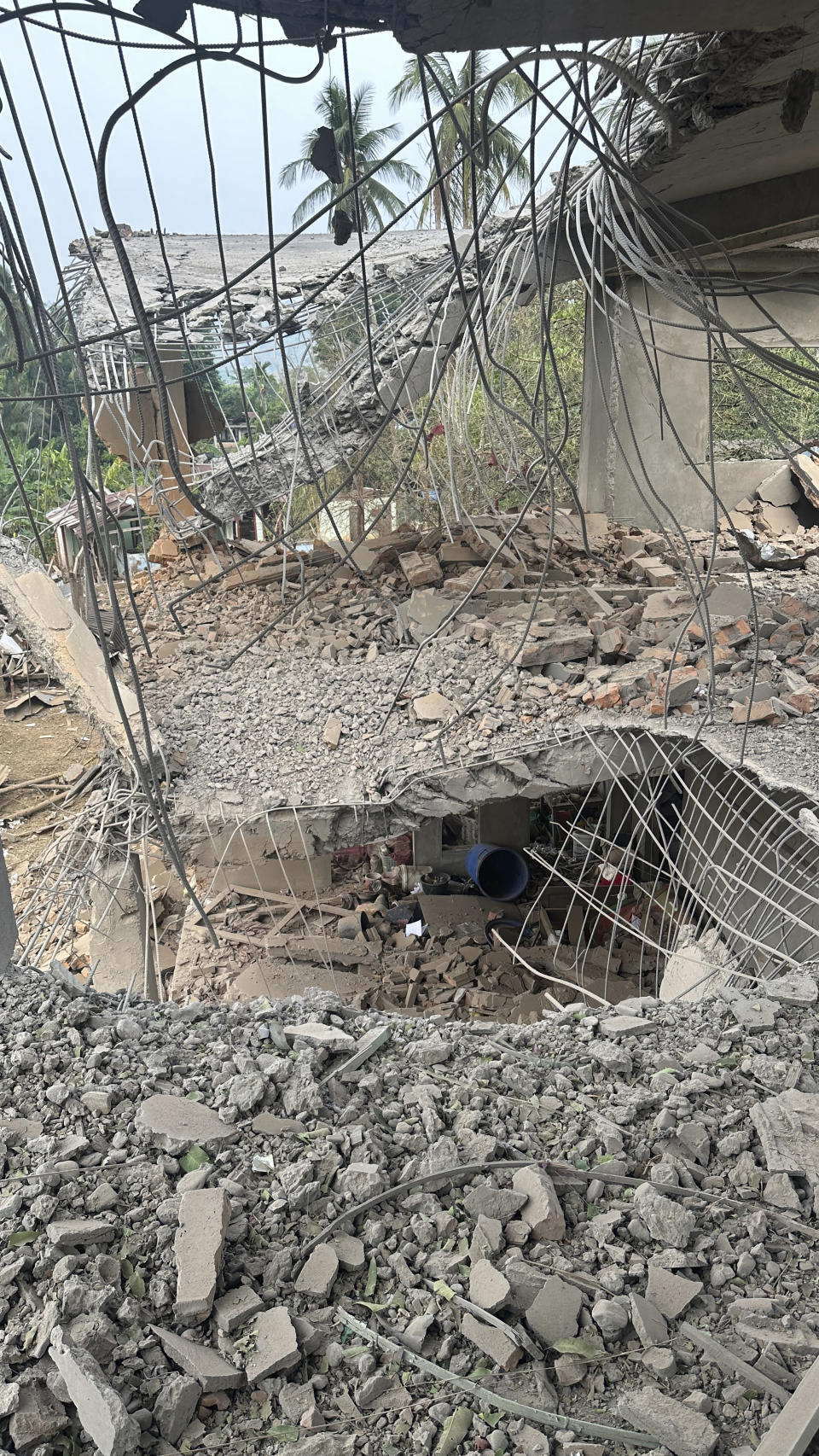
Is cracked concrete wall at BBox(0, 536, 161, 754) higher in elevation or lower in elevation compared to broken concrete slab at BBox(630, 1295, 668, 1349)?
higher

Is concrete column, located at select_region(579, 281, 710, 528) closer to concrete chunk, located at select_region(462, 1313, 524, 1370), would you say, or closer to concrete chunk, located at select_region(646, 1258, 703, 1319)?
concrete chunk, located at select_region(646, 1258, 703, 1319)

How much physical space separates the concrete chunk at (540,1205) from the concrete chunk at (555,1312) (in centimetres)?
14

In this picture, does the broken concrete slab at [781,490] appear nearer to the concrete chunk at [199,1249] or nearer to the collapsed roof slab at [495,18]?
the collapsed roof slab at [495,18]

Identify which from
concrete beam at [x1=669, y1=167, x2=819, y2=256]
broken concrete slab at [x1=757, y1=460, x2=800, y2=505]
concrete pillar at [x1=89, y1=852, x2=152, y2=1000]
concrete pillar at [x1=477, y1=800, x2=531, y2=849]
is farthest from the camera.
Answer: broken concrete slab at [x1=757, y1=460, x2=800, y2=505]

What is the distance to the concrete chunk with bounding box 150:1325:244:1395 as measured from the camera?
67.9 inches

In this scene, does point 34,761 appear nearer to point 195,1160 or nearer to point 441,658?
point 441,658

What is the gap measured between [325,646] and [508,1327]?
634 cm

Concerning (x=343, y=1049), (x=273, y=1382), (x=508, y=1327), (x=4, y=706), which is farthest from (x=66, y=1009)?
(x=4, y=706)

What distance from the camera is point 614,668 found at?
6848 millimetres

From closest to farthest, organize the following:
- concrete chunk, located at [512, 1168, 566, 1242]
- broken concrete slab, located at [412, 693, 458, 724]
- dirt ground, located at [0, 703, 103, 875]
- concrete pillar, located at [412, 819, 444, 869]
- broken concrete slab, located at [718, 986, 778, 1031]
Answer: concrete chunk, located at [512, 1168, 566, 1242] < broken concrete slab, located at [718, 986, 778, 1031] < broken concrete slab, located at [412, 693, 458, 724] < concrete pillar, located at [412, 819, 444, 869] < dirt ground, located at [0, 703, 103, 875]

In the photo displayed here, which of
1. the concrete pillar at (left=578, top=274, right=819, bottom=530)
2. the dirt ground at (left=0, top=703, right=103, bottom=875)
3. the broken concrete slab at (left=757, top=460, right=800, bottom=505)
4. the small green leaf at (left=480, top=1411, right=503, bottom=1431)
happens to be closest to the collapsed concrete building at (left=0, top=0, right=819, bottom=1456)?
the small green leaf at (left=480, top=1411, right=503, bottom=1431)

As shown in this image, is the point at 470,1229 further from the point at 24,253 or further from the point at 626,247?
the point at 626,247

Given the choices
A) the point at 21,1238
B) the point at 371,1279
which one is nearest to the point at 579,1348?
the point at 371,1279

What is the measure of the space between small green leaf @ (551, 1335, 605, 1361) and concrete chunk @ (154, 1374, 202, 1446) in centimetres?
69
